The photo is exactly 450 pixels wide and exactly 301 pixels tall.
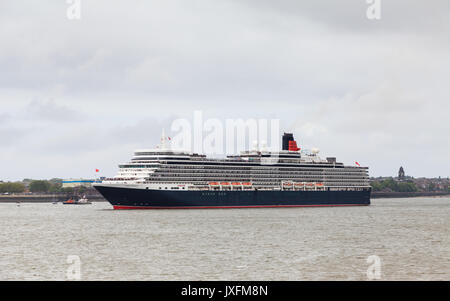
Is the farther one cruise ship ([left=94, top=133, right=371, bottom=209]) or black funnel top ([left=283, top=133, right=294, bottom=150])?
black funnel top ([left=283, top=133, right=294, bottom=150])

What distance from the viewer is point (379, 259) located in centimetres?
4466

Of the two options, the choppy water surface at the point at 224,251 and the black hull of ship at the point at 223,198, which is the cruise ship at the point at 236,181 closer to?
the black hull of ship at the point at 223,198

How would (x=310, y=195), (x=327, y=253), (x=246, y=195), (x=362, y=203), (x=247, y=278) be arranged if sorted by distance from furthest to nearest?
(x=362, y=203)
(x=310, y=195)
(x=246, y=195)
(x=327, y=253)
(x=247, y=278)

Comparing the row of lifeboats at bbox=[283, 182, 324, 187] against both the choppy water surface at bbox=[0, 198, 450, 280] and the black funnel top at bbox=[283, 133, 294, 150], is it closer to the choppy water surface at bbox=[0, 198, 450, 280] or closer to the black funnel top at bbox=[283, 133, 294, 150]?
the black funnel top at bbox=[283, 133, 294, 150]

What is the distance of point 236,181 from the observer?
12375 cm

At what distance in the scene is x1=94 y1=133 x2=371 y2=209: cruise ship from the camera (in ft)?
355

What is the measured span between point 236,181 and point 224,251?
245 ft

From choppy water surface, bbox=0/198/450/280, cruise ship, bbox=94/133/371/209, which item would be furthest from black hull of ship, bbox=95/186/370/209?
choppy water surface, bbox=0/198/450/280

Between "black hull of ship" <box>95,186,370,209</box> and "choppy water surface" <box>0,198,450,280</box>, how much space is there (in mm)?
31391

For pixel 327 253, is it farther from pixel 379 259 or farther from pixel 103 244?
pixel 103 244

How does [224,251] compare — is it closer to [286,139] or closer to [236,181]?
[236,181]

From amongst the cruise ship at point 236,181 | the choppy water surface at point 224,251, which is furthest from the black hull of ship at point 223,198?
the choppy water surface at point 224,251
